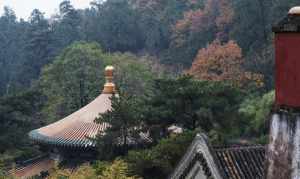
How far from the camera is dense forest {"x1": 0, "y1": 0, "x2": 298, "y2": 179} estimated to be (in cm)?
1747

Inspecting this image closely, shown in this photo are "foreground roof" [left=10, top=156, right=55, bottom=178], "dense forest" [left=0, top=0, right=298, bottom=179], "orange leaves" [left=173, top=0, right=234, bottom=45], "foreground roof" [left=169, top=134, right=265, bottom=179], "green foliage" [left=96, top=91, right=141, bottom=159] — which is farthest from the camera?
"orange leaves" [left=173, top=0, right=234, bottom=45]

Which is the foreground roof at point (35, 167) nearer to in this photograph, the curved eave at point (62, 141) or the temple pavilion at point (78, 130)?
the temple pavilion at point (78, 130)

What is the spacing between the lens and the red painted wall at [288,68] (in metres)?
6.96

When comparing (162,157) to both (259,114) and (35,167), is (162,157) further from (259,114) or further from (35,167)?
(259,114)

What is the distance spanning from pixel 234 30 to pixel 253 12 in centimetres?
240

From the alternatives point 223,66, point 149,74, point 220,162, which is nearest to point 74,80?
point 149,74

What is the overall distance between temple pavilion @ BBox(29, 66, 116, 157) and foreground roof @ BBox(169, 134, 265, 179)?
7181 mm

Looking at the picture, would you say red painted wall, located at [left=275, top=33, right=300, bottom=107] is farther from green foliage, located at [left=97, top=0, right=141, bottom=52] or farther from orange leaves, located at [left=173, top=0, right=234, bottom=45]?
green foliage, located at [left=97, top=0, right=141, bottom=52]

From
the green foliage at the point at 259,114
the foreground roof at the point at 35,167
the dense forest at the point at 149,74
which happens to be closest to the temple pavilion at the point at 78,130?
the foreground roof at the point at 35,167

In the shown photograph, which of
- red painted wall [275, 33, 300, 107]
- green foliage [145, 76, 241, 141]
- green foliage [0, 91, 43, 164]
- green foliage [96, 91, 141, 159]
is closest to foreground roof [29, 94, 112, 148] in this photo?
green foliage [96, 91, 141, 159]

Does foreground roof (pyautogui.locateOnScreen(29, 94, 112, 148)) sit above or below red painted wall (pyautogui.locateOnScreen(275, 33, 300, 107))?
below

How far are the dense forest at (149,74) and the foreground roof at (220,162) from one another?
4.86 ft

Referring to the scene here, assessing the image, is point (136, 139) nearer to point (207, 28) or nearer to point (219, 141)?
point (219, 141)

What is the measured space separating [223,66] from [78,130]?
734 inches
